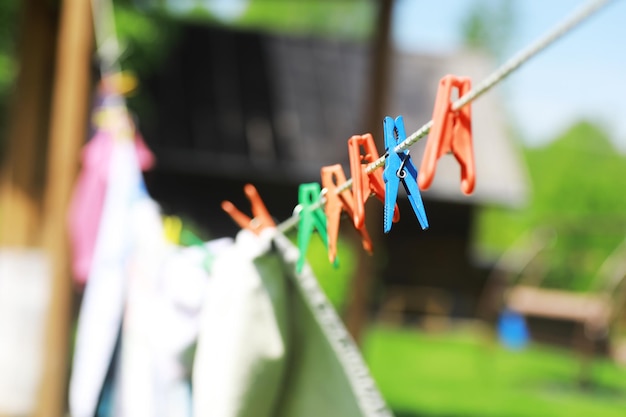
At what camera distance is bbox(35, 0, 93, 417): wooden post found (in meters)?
2.68

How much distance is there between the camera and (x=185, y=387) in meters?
1.29

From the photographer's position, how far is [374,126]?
3.06 meters

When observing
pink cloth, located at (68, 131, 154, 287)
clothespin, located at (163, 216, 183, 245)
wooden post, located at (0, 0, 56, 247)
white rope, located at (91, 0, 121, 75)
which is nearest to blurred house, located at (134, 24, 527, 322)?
wooden post, located at (0, 0, 56, 247)

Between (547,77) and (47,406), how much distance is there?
30.7m

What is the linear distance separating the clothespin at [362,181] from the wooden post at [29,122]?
163 inches

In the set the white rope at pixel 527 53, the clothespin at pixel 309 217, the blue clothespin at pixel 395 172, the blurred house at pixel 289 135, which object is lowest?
the blue clothespin at pixel 395 172

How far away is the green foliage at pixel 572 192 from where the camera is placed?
64.4 ft

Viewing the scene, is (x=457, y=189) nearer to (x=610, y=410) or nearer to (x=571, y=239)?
(x=610, y=410)

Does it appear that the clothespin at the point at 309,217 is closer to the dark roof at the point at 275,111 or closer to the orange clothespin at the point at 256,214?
the orange clothespin at the point at 256,214

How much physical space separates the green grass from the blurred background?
0.03m

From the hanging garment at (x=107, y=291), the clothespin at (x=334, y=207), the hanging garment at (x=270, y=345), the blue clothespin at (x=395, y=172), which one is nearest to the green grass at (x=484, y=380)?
the hanging garment at (x=107, y=291)

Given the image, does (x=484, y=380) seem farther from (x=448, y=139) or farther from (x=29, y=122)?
(x=448, y=139)

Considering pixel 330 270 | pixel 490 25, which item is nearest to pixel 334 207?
pixel 330 270

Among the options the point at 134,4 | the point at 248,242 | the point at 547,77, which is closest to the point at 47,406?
the point at 248,242
